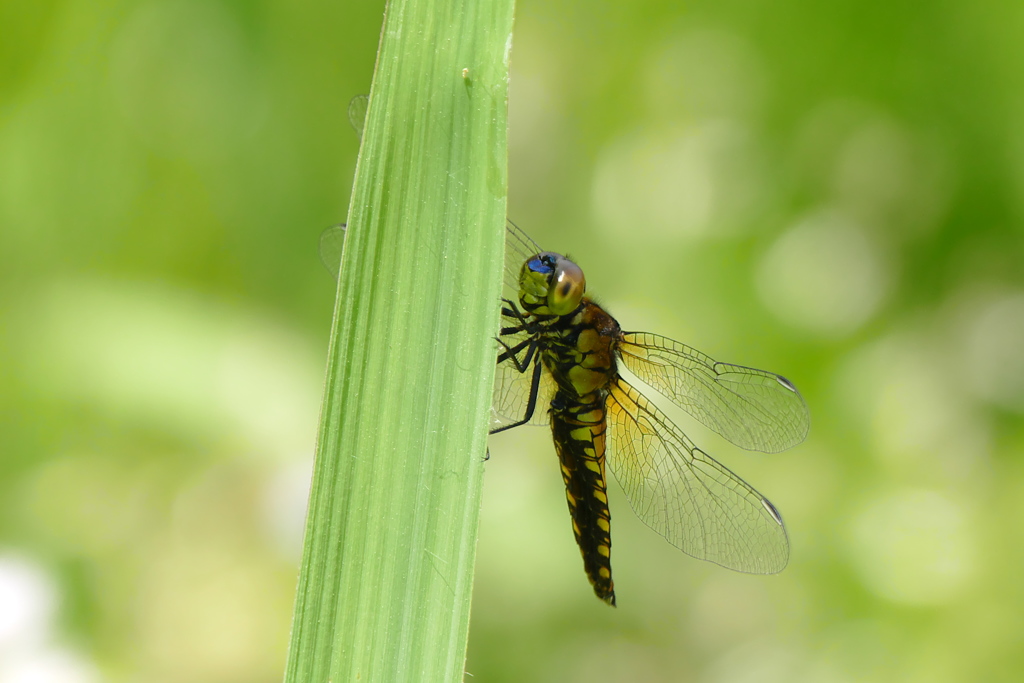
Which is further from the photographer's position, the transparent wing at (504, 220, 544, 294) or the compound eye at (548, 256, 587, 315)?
the transparent wing at (504, 220, 544, 294)

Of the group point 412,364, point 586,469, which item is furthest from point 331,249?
point 412,364

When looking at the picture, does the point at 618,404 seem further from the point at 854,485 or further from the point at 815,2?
the point at 815,2

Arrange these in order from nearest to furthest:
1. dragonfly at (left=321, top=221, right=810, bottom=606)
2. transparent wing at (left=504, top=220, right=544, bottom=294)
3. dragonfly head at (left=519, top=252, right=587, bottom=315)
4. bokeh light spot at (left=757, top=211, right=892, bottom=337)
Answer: dragonfly head at (left=519, top=252, right=587, bottom=315)
transparent wing at (left=504, top=220, right=544, bottom=294)
dragonfly at (left=321, top=221, right=810, bottom=606)
bokeh light spot at (left=757, top=211, right=892, bottom=337)

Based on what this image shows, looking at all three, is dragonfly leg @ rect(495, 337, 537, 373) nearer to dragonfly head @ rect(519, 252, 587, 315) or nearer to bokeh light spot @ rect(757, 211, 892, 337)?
dragonfly head @ rect(519, 252, 587, 315)

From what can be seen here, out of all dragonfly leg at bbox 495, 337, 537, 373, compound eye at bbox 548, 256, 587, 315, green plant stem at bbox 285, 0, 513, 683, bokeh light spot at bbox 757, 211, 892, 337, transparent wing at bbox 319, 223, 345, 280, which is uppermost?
bokeh light spot at bbox 757, 211, 892, 337

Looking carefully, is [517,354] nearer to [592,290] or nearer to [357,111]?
[357,111]

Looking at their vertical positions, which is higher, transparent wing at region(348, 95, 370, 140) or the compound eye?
transparent wing at region(348, 95, 370, 140)

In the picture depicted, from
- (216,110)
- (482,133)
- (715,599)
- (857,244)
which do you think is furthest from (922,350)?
(216,110)

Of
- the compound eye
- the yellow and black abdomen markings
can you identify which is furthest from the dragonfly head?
the yellow and black abdomen markings
